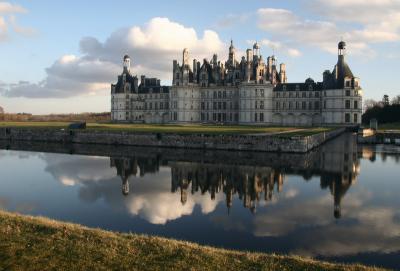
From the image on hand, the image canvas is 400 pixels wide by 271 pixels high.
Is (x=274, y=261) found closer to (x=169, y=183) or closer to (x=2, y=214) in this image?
(x=2, y=214)

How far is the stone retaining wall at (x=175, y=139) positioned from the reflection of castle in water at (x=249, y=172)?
1.88m

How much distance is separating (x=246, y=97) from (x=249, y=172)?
160ft

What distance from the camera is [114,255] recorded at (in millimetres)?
8469

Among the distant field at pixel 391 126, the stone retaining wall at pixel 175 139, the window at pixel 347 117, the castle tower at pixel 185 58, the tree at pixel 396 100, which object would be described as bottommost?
the stone retaining wall at pixel 175 139

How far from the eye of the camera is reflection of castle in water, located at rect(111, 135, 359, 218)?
1914 centimetres

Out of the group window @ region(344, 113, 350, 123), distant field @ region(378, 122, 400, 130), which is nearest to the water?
window @ region(344, 113, 350, 123)

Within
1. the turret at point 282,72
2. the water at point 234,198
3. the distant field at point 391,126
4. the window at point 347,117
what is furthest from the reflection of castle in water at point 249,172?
the turret at point 282,72

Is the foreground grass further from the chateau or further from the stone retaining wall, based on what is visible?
the chateau

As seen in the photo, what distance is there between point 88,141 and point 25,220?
115 feet

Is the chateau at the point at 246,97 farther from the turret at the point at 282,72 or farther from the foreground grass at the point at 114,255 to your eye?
the foreground grass at the point at 114,255

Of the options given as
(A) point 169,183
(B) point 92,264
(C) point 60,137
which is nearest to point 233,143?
(A) point 169,183

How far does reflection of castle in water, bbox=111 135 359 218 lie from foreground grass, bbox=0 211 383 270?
23.5 feet

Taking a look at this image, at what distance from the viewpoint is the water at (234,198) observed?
1198 centimetres

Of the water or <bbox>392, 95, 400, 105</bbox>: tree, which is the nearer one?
the water
